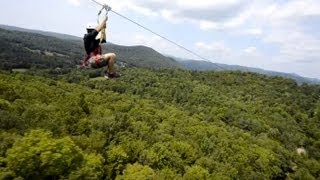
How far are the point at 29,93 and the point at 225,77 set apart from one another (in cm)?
11426

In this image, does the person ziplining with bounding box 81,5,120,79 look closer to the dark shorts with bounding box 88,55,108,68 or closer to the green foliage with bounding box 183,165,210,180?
the dark shorts with bounding box 88,55,108,68

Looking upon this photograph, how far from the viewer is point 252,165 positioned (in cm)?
8825

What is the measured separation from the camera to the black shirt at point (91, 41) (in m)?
17.0

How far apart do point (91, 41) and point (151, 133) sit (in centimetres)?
7164

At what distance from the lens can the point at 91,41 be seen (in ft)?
56.3

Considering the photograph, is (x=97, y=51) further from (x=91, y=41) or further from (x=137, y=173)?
(x=137, y=173)

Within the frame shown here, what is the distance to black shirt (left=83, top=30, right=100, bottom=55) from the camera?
1697 centimetres

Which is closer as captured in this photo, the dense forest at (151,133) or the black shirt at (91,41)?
the black shirt at (91,41)

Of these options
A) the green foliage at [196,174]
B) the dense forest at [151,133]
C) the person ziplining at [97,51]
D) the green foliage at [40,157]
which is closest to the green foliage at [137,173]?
the dense forest at [151,133]

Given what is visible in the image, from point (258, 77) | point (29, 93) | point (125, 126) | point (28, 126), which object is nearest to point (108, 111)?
A: point (125, 126)

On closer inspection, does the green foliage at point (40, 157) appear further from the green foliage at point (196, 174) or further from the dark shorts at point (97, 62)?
the dark shorts at point (97, 62)

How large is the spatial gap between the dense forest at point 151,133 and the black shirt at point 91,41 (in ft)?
107

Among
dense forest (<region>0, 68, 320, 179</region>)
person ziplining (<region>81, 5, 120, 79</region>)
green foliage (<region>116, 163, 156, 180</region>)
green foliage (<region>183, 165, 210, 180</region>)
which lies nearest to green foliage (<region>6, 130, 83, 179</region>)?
dense forest (<region>0, 68, 320, 179</region>)

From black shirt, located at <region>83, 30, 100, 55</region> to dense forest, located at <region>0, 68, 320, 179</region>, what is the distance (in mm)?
32600
